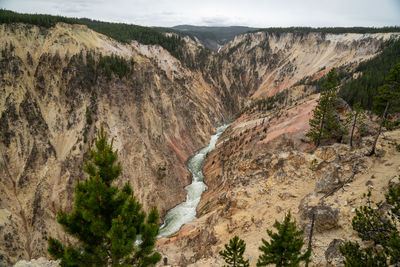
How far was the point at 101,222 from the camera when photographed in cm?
750

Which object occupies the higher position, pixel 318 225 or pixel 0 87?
pixel 0 87

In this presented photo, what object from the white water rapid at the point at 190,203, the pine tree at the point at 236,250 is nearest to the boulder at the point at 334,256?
the pine tree at the point at 236,250

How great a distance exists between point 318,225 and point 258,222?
14.6 feet

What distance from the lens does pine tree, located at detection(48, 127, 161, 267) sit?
24.3 ft

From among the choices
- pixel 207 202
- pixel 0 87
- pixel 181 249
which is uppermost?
pixel 0 87

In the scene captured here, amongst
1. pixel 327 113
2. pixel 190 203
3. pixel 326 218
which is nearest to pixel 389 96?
pixel 327 113

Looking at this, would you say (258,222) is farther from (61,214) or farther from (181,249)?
(61,214)

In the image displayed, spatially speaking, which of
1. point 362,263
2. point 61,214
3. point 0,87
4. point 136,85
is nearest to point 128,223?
point 61,214

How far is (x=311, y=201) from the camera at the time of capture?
50.1ft

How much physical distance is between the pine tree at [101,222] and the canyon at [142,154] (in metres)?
8.07

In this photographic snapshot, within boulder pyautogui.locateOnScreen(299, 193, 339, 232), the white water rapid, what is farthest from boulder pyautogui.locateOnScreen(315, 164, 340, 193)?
the white water rapid

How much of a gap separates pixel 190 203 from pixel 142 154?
9.60 metres

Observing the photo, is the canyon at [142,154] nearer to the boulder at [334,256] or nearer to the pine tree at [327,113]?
the boulder at [334,256]

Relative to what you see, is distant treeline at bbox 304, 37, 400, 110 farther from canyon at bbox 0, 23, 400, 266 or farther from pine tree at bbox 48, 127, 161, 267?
pine tree at bbox 48, 127, 161, 267
